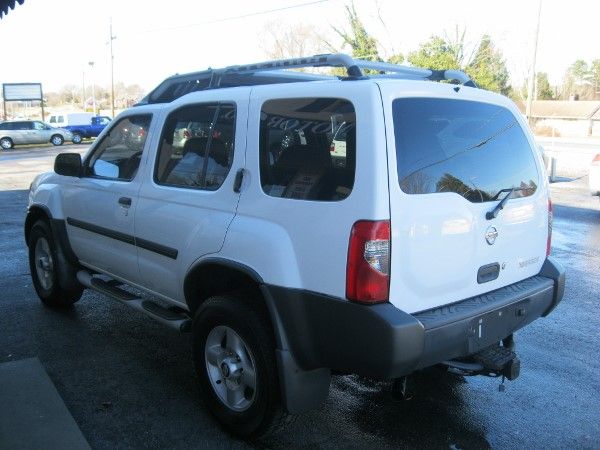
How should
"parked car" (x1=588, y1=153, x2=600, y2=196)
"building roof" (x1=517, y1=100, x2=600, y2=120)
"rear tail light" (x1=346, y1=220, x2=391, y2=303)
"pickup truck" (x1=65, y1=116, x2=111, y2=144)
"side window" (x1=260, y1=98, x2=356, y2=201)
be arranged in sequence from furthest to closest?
"building roof" (x1=517, y1=100, x2=600, y2=120) → "pickup truck" (x1=65, y1=116, x2=111, y2=144) → "parked car" (x1=588, y1=153, x2=600, y2=196) → "side window" (x1=260, y1=98, x2=356, y2=201) → "rear tail light" (x1=346, y1=220, x2=391, y2=303)

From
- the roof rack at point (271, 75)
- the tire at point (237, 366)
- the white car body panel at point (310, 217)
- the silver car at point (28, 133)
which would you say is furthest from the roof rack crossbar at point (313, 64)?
the silver car at point (28, 133)

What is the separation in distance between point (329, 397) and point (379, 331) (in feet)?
4.79

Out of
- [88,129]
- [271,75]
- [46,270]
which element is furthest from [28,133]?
[271,75]

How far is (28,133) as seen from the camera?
35812mm

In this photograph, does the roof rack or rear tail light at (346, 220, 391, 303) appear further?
the roof rack

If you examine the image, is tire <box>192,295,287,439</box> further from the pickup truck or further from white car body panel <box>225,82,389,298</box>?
the pickup truck

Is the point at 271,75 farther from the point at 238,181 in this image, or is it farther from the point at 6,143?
the point at 6,143

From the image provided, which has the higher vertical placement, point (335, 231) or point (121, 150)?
point (121, 150)

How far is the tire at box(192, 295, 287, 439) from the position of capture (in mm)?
2996

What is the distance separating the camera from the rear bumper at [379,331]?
8.48ft

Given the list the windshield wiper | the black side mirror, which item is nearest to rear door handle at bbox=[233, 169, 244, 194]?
the windshield wiper

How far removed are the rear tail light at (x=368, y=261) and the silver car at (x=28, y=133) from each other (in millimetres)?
37348

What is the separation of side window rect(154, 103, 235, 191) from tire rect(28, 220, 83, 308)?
1.85m

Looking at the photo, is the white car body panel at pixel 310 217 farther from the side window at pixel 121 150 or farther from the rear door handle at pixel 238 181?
the side window at pixel 121 150
